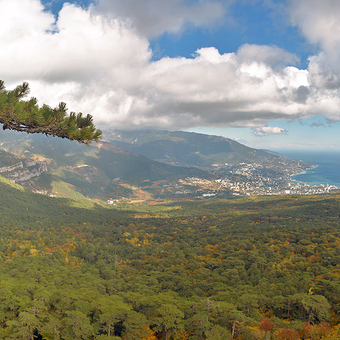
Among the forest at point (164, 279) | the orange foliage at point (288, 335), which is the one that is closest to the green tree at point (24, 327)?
the forest at point (164, 279)

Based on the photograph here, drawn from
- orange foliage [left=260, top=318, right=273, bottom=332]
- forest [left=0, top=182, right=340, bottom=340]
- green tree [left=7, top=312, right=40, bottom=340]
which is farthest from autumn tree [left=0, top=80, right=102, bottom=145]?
orange foliage [left=260, top=318, right=273, bottom=332]

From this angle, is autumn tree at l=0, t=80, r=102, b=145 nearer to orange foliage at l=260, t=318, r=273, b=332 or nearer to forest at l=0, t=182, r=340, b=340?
forest at l=0, t=182, r=340, b=340

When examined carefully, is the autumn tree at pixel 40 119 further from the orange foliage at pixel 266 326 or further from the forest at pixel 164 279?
the orange foliage at pixel 266 326

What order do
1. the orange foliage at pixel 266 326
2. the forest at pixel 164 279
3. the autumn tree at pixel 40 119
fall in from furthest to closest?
the forest at pixel 164 279, the orange foliage at pixel 266 326, the autumn tree at pixel 40 119

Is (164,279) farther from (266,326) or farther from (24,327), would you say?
(24,327)

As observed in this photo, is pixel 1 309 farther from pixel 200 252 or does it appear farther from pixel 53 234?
pixel 53 234
